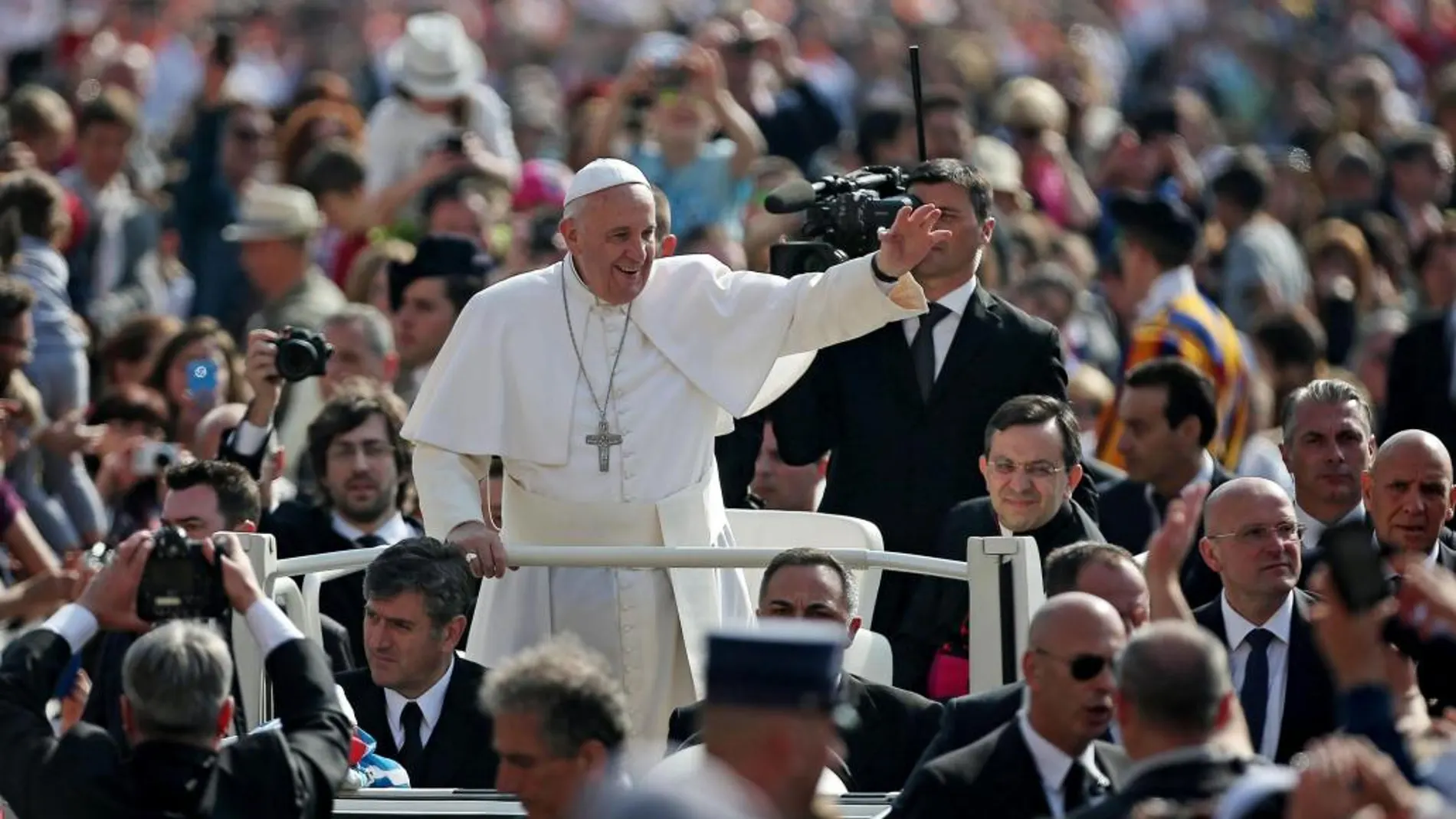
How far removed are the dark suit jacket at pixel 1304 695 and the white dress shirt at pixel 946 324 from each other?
1.57 m

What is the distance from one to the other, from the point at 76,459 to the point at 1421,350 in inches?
206

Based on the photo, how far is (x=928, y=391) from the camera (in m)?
9.09

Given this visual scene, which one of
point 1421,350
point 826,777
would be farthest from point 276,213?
point 826,777

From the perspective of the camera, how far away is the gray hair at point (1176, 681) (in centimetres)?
570

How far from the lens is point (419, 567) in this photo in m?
7.79

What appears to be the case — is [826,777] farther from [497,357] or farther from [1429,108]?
[1429,108]

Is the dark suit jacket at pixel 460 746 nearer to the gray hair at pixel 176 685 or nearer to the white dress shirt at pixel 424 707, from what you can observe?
the white dress shirt at pixel 424 707

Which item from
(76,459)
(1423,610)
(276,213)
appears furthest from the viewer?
(276,213)

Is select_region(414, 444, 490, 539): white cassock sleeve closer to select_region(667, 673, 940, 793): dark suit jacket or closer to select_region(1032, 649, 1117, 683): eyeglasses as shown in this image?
select_region(667, 673, 940, 793): dark suit jacket

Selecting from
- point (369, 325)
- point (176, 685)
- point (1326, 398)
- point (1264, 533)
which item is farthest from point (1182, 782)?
point (369, 325)

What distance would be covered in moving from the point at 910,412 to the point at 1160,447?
159 cm

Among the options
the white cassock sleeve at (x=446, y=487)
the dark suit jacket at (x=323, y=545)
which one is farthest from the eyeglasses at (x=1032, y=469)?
the dark suit jacket at (x=323, y=545)

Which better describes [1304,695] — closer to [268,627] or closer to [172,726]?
[268,627]

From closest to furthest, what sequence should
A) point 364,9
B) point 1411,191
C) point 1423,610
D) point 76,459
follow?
point 1423,610
point 76,459
point 1411,191
point 364,9
